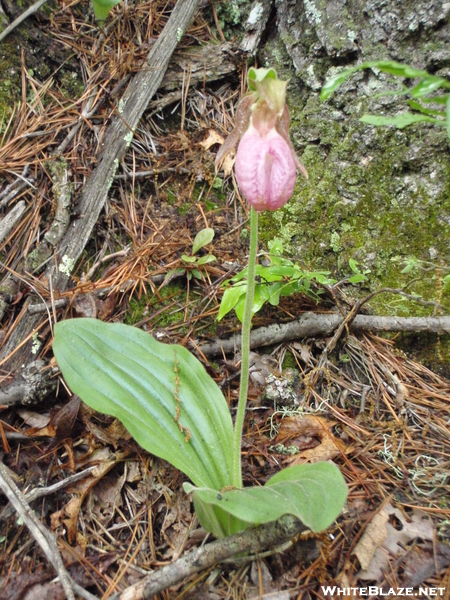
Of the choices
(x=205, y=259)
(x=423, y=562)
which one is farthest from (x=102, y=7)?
(x=423, y=562)

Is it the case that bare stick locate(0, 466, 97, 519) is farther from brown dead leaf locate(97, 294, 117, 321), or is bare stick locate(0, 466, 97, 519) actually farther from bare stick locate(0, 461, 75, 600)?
brown dead leaf locate(97, 294, 117, 321)

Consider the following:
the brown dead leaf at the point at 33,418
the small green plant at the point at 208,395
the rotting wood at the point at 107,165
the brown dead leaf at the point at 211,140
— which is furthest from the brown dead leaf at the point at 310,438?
the brown dead leaf at the point at 211,140

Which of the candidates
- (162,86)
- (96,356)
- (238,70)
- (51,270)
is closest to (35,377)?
(96,356)

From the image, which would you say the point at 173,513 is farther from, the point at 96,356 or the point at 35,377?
the point at 35,377

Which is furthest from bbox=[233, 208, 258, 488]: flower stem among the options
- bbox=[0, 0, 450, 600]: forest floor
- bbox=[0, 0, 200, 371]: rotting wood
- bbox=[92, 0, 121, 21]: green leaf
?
bbox=[92, 0, 121, 21]: green leaf

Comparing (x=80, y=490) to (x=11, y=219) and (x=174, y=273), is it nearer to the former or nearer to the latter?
(x=174, y=273)

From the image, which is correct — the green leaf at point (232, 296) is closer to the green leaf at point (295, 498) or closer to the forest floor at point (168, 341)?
→ the forest floor at point (168, 341)
